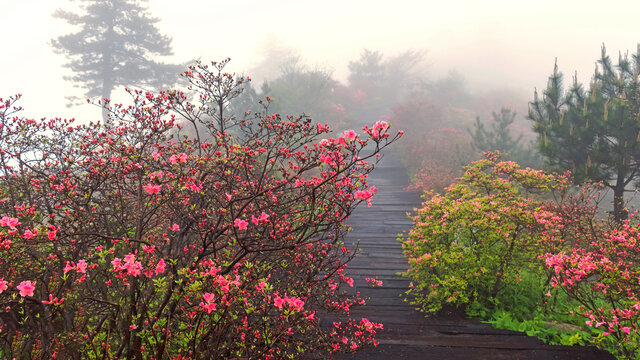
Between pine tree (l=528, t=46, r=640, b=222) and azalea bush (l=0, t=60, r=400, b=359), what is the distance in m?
7.75

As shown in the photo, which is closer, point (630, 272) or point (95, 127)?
point (630, 272)

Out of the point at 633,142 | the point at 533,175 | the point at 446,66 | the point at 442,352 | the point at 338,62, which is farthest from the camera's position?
the point at 338,62

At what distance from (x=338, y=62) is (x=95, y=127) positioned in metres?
58.2

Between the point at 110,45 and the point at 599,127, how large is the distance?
31.8 meters

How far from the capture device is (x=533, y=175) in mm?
6883

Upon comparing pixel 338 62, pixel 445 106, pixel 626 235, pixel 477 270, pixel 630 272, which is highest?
pixel 338 62

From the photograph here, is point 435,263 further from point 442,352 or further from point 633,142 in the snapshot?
point 633,142

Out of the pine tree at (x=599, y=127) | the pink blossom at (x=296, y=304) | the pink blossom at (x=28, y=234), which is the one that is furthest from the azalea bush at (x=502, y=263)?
the pink blossom at (x=28, y=234)

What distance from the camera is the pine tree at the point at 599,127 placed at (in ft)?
25.3

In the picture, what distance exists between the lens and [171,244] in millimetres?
2996

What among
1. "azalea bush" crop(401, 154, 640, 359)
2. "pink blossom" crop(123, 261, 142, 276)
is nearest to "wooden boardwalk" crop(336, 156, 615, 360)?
"azalea bush" crop(401, 154, 640, 359)

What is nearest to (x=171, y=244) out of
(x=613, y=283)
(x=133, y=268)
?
(x=133, y=268)

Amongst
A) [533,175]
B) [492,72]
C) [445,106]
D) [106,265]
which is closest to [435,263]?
[533,175]

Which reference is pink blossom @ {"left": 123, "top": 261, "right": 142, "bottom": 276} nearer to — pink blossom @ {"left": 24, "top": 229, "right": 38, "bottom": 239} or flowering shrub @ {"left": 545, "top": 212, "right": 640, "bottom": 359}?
pink blossom @ {"left": 24, "top": 229, "right": 38, "bottom": 239}
